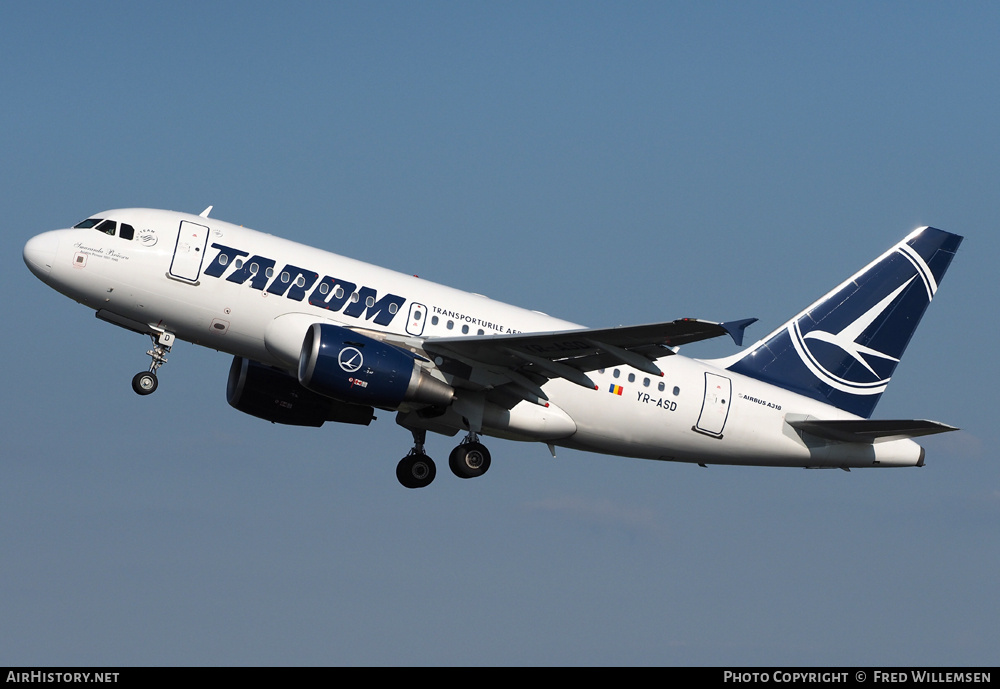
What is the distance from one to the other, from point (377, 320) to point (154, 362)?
566 cm

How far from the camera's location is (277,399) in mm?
34750

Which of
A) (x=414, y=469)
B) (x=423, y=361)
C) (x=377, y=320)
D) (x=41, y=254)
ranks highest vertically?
A: (x=41, y=254)

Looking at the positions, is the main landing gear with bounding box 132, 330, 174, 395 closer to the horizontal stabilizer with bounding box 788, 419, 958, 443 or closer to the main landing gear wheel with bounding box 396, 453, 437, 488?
the main landing gear wheel with bounding box 396, 453, 437, 488

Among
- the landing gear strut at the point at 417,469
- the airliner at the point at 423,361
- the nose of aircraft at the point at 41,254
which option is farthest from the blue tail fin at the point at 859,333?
the nose of aircraft at the point at 41,254

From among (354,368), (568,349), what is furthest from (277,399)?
(568,349)

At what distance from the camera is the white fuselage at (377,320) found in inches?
1197

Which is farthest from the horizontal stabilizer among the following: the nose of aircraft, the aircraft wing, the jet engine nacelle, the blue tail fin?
the nose of aircraft

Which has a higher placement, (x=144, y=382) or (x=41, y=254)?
(x=41, y=254)

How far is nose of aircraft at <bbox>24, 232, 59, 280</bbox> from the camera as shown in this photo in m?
30.5

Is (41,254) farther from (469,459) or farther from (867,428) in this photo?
(867,428)

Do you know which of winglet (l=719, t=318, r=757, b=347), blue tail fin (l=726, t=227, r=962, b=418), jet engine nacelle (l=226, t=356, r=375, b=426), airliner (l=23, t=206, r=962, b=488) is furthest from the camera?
blue tail fin (l=726, t=227, r=962, b=418)

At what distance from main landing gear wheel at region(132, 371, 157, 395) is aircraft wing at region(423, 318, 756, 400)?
691cm
